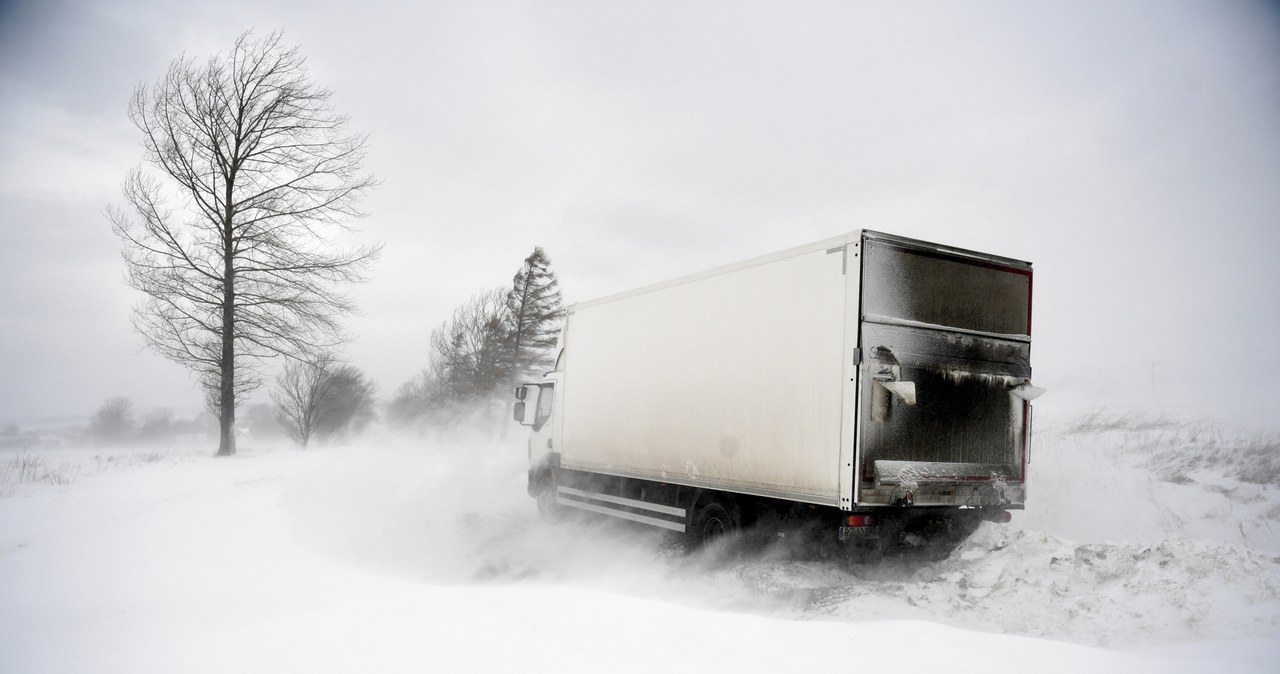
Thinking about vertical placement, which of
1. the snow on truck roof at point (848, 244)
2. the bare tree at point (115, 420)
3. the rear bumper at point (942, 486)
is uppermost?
the snow on truck roof at point (848, 244)

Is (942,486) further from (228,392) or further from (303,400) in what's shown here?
(303,400)

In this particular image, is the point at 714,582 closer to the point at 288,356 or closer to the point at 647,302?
the point at 647,302

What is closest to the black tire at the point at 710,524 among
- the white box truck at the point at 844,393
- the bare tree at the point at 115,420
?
the white box truck at the point at 844,393

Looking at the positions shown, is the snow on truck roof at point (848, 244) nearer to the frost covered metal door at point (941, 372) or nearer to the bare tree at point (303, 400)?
the frost covered metal door at point (941, 372)

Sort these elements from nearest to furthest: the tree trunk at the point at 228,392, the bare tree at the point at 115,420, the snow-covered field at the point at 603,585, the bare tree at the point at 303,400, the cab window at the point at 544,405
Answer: the snow-covered field at the point at 603,585, the cab window at the point at 544,405, the tree trunk at the point at 228,392, the bare tree at the point at 303,400, the bare tree at the point at 115,420

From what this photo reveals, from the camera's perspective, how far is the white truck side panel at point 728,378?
6.96 metres

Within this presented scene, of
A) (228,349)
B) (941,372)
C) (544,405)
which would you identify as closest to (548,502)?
(544,405)

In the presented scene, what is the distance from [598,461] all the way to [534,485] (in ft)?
7.63

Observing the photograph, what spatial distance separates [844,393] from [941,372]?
1.10m

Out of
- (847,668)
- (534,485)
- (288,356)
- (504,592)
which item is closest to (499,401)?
(288,356)

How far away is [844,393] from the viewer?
6727 mm

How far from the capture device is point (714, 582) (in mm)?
7984

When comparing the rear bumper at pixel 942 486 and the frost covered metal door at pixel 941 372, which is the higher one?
the frost covered metal door at pixel 941 372

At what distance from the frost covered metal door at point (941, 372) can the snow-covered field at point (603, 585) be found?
102cm
